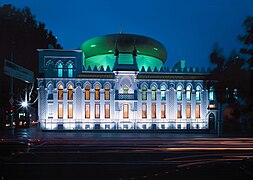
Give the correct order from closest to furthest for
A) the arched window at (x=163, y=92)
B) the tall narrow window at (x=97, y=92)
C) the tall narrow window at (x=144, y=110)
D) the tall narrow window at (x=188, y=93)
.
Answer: the tall narrow window at (x=97, y=92) → the tall narrow window at (x=144, y=110) → the arched window at (x=163, y=92) → the tall narrow window at (x=188, y=93)

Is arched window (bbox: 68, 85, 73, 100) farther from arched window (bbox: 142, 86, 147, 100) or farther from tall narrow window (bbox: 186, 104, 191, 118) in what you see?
tall narrow window (bbox: 186, 104, 191, 118)

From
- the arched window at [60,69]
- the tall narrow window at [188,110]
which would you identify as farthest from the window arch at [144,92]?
the arched window at [60,69]

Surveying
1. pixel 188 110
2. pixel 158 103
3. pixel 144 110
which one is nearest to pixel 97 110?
pixel 144 110

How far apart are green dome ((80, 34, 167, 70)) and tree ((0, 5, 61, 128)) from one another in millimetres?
8133

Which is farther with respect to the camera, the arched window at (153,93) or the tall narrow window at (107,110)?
the arched window at (153,93)

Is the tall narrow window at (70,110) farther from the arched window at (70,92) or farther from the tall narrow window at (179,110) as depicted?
the tall narrow window at (179,110)

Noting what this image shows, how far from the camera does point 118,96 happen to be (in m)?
36.5

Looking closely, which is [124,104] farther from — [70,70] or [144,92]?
[70,70]

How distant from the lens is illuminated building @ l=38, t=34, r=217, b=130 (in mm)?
36250

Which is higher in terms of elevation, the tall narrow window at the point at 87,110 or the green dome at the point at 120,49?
the green dome at the point at 120,49

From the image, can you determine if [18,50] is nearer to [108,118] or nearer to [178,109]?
[108,118]

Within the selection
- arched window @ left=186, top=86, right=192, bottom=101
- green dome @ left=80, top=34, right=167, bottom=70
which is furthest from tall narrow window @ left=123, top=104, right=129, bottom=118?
arched window @ left=186, top=86, right=192, bottom=101

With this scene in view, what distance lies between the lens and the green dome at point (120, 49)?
133ft

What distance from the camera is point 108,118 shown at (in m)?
36.7
